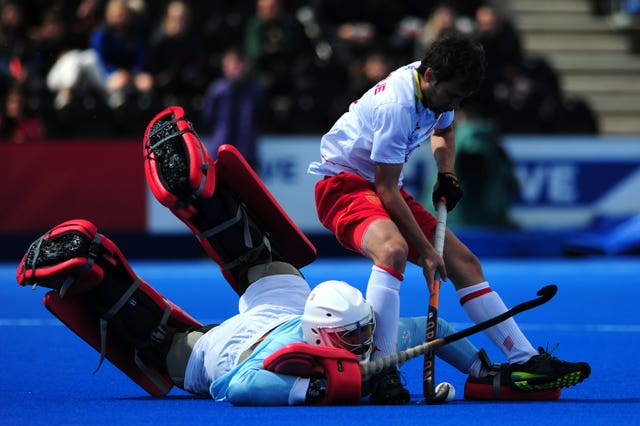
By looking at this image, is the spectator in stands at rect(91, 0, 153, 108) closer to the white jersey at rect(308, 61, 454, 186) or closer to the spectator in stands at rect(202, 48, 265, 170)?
the spectator in stands at rect(202, 48, 265, 170)

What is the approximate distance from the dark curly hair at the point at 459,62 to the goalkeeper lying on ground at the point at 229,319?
2.85 ft

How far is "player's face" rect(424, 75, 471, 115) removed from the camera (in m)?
4.89

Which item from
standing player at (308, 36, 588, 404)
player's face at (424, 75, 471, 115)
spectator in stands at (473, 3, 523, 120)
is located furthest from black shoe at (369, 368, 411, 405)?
spectator in stands at (473, 3, 523, 120)

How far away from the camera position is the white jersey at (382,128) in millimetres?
4992

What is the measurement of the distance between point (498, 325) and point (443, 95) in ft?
3.04

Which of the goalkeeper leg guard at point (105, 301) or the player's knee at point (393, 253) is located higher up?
the player's knee at point (393, 253)

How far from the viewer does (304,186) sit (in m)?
11.6

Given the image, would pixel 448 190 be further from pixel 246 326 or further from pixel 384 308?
pixel 246 326

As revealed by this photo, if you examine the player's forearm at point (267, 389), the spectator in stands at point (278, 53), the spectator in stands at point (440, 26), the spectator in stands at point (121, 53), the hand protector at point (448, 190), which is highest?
the spectator in stands at point (440, 26)

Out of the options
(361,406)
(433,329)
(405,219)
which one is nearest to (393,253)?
(405,219)

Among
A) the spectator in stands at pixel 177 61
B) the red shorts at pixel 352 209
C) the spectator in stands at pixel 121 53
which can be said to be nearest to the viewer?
the red shorts at pixel 352 209

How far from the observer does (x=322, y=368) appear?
4570mm

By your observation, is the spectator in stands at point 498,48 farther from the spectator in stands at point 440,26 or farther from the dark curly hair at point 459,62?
the dark curly hair at point 459,62

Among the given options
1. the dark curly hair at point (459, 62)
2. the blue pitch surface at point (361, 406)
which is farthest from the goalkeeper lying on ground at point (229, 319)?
the dark curly hair at point (459, 62)
